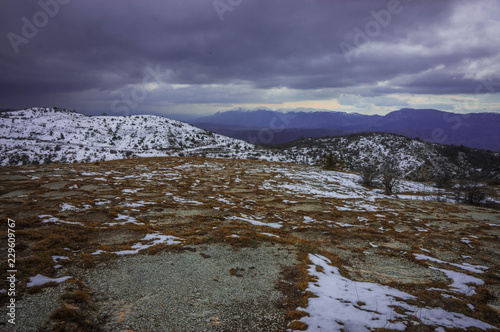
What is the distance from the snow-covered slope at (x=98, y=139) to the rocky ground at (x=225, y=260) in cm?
4056

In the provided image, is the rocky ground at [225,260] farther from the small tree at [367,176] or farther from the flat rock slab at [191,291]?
the small tree at [367,176]

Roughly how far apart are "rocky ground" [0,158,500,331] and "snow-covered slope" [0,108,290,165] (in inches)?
1597

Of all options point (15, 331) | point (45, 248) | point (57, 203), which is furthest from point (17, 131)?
point (15, 331)

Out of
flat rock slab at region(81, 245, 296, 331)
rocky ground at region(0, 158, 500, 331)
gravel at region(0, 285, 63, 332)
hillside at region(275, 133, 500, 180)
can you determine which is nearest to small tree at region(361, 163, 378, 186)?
rocky ground at region(0, 158, 500, 331)

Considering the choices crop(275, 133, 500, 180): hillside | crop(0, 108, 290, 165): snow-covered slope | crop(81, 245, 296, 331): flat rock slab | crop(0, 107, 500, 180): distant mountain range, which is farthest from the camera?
crop(275, 133, 500, 180): hillside

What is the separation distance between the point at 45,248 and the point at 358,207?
62.0 ft

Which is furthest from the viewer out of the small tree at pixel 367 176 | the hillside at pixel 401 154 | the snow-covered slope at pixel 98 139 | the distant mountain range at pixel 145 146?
the hillside at pixel 401 154

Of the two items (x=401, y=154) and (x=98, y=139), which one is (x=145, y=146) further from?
(x=401, y=154)

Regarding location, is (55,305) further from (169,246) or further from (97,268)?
(169,246)

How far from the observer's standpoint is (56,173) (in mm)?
20859

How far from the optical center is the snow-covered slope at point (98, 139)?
52.1 meters

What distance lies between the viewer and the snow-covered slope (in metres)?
52.1

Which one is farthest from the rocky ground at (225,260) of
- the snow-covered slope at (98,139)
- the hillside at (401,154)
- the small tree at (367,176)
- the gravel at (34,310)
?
the hillside at (401,154)

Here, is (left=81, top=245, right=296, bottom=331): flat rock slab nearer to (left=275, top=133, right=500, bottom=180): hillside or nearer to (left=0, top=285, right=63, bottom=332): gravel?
(left=0, top=285, right=63, bottom=332): gravel
